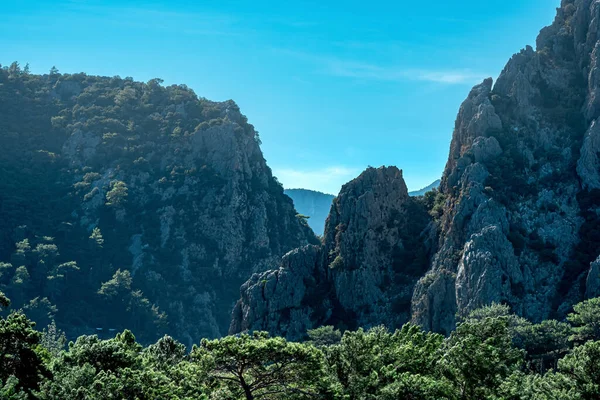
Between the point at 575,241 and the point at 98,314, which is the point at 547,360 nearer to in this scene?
the point at 575,241

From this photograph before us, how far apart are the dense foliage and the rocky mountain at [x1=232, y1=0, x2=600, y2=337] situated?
48.9 metres

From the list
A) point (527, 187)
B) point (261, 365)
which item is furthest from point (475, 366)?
point (527, 187)

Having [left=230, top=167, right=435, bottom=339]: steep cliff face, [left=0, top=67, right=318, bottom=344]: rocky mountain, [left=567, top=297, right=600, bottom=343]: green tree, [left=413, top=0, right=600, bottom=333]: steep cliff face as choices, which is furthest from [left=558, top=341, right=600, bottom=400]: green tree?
[left=0, top=67, right=318, bottom=344]: rocky mountain

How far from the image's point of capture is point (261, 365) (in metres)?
35.7

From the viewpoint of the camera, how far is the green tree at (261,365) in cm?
3441

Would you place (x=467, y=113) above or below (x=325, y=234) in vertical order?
above

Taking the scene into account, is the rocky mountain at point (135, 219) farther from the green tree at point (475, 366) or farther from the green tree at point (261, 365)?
the green tree at point (475, 366)

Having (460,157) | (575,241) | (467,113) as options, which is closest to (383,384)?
(575,241)

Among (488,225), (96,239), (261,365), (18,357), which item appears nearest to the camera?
(18,357)

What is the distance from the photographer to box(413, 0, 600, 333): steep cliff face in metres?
90.4

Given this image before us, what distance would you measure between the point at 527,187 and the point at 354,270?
32.3m

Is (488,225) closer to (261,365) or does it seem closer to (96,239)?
(261,365)

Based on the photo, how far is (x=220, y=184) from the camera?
169 metres

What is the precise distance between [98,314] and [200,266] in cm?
2813
